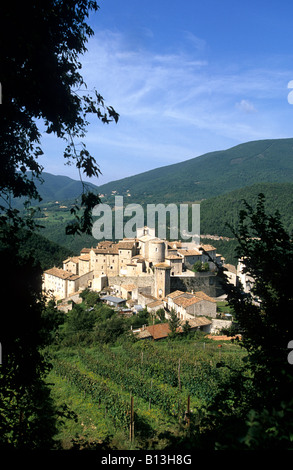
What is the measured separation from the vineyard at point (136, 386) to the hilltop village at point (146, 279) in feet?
19.0

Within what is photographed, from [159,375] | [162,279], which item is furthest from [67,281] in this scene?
[159,375]

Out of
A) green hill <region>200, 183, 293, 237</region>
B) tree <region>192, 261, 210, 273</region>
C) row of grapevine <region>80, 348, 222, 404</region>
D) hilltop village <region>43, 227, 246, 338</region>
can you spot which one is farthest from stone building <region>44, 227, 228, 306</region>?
green hill <region>200, 183, 293, 237</region>

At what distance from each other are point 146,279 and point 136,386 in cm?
1808

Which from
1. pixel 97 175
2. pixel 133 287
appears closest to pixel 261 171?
pixel 133 287

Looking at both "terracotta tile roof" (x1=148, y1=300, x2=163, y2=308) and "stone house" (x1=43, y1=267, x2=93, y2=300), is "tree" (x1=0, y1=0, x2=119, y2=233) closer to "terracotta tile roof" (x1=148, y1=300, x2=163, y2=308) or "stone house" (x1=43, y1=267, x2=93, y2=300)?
"terracotta tile roof" (x1=148, y1=300, x2=163, y2=308)

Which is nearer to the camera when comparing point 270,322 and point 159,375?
point 270,322

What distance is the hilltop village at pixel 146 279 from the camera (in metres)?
29.3

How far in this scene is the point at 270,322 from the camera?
4.24m

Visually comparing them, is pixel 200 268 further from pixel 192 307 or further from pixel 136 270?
pixel 136 270

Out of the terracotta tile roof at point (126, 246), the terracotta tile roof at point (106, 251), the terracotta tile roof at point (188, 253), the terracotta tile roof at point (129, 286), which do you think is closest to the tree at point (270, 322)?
the terracotta tile roof at point (129, 286)

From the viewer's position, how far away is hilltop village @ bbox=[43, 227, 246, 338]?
2927 cm

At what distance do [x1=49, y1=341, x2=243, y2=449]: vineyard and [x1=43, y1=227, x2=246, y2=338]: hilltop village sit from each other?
5.79m

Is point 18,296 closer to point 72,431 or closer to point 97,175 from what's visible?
point 97,175
